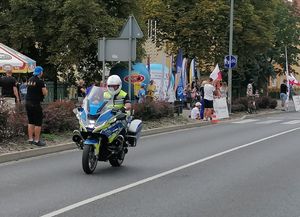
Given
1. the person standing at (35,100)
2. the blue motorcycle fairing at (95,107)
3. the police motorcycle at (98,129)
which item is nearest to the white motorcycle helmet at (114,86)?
the police motorcycle at (98,129)

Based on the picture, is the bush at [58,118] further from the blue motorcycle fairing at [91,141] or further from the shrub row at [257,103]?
the shrub row at [257,103]

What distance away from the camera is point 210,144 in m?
15.3

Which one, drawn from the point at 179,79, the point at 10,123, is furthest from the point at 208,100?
the point at 10,123

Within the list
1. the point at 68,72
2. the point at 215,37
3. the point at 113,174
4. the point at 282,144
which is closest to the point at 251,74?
the point at 215,37

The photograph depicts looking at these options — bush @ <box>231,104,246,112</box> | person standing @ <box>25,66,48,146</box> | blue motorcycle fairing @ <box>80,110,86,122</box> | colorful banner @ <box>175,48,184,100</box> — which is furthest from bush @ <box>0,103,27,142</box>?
bush @ <box>231,104,246,112</box>

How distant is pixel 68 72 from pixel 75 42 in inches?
187

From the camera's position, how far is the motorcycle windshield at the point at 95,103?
32.7 feet

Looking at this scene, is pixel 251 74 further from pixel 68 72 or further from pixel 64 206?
pixel 64 206

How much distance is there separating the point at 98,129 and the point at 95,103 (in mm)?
546

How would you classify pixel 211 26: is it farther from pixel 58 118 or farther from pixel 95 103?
pixel 95 103

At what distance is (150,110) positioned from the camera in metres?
20.2

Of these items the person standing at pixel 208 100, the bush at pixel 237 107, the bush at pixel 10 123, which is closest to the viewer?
the bush at pixel 10 123

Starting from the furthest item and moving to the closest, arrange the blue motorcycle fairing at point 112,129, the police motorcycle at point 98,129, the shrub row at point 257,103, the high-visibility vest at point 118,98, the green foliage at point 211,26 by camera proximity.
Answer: the green foliage at point 211,26 < the shrub row at point 257,103 < the high-visibility vest at point 118,98 < the blue motorcycle fairing at point 112,129 < the police motorcycle at point 98,129

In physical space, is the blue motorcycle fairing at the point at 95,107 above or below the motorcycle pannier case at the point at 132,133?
above
